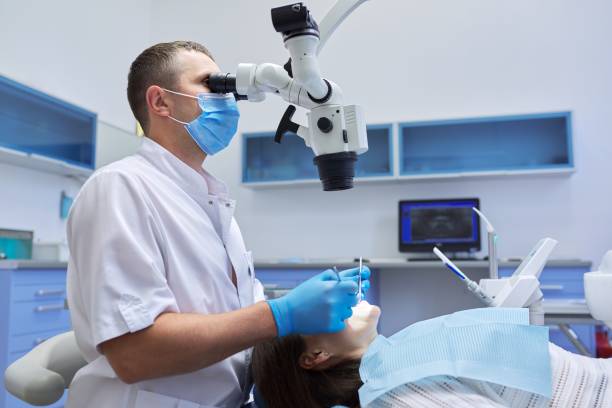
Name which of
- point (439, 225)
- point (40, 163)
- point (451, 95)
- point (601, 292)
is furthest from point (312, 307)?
point (451, 95)

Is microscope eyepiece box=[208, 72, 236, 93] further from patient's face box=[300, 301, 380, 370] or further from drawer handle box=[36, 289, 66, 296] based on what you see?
drawer handle box=[36, 289, 66, 296]

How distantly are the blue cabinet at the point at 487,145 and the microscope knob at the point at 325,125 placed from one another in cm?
292

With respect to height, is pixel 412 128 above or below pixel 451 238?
above

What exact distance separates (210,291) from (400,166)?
116 inches

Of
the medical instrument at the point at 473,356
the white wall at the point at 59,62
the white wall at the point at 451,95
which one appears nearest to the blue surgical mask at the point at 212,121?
the medical instrument at the point at 473,356

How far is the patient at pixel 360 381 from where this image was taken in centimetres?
94

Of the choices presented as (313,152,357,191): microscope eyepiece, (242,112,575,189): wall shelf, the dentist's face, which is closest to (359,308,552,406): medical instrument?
(313,152,357,191): microscope eyepiece

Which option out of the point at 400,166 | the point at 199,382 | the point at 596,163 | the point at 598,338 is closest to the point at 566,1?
the point at 596,163

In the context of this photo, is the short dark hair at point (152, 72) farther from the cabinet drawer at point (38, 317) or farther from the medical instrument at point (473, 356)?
the cabinet drawer at point (38, 317)

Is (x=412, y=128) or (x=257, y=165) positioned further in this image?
(x=257, y=165)

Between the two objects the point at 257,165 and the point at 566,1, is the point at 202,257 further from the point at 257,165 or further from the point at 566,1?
the point at 566,1

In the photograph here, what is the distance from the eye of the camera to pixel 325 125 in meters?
1.09

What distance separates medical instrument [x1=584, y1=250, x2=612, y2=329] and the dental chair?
1254mm

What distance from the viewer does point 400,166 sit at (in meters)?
3.96
